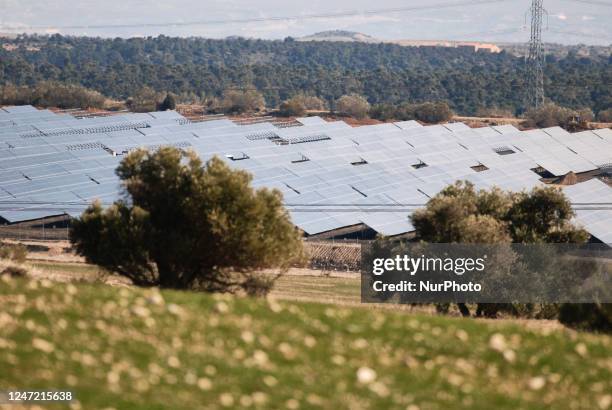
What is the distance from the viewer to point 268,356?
32.5 ft

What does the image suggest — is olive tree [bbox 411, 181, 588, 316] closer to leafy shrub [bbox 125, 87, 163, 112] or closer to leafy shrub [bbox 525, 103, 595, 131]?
leafy shrub [bbox 525, 103, 595, 131]

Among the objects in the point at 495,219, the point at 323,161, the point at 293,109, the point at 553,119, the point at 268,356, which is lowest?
the point at 553,119

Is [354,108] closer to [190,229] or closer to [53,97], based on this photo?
[53,97]

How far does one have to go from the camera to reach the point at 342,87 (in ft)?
365

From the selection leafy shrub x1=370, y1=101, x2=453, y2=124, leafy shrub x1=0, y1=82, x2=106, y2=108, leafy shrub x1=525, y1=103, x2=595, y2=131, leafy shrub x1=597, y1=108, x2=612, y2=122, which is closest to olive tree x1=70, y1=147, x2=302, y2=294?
leafy shrub x1=370, y1=101, x2=453, y2=124

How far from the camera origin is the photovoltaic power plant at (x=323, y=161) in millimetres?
41562

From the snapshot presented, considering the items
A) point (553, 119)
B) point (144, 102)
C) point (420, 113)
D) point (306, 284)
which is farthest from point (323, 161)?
point (144, 102)

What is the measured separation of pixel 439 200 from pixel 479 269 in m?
2.38

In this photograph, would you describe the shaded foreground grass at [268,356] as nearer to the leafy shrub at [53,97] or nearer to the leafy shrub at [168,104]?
the leafy shrub at [53,97]

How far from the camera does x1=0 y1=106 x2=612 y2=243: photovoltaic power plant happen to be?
4156 cm

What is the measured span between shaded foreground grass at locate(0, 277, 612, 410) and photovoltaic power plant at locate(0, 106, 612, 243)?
26921mm


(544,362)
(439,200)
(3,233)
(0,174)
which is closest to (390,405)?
(544,362)

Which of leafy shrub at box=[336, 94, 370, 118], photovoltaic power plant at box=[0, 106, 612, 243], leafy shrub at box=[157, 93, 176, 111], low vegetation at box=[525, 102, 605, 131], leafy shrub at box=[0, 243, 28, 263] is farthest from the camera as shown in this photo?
leafy shrub at box=[157, 93, 176, 111]

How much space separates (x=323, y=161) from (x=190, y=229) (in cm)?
3185
